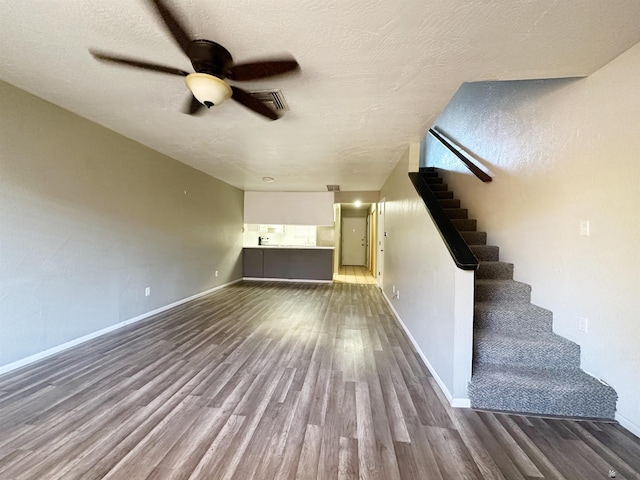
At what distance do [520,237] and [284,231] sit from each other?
591 centimetres

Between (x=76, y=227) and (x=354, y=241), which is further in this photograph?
(x=354, y=241)

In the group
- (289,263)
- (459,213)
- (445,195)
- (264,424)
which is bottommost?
(264,424)

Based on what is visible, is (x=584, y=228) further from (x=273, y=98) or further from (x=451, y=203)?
(x=273, y=98)

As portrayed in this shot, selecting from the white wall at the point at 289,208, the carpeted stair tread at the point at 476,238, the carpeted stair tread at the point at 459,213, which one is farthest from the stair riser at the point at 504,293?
the white wall at the point at 289,208

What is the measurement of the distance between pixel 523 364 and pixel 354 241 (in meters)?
8.86

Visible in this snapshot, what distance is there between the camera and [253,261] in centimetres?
682

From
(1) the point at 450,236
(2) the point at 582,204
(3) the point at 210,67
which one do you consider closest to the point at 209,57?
(3) the point at 210,67

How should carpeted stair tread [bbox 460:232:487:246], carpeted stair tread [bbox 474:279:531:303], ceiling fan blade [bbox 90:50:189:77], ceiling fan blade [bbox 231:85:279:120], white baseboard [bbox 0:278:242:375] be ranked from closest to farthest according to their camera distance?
ceiling fan blade [bbox 90:50:189:77], ceiling fan blade [bbox 231:85:279:120], white baseboard [bbox 0:278:242:375], carpeted stair tread [bbox 474:279:531:303], carpeted stair tread [bbox 460:232:487:246]

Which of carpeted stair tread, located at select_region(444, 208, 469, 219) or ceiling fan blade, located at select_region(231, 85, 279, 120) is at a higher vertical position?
ceiling fan blade, located at select_region(231, 85, 279, 120)

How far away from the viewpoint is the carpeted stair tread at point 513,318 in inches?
84.3

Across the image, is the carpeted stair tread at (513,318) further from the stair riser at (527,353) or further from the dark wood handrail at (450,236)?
the dark wood handrail at (450,236)

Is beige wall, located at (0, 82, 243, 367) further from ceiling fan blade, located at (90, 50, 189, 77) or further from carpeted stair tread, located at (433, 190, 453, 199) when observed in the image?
carpeted stair tread, located at (433, 190, 453, 199)

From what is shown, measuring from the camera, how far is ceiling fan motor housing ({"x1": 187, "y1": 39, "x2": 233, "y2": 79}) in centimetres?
153

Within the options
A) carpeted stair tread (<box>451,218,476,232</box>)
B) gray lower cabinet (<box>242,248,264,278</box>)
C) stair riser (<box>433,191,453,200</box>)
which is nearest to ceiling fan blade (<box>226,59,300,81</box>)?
carpeted stair tread (<box>451,218,476,232</box>)
